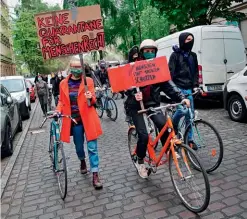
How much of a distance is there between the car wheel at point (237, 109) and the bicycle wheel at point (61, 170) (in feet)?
16.4

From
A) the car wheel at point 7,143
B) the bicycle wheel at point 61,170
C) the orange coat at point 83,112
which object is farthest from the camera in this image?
the car wheel at point 7,143

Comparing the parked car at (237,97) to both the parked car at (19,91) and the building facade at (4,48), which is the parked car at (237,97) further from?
the building facade at (4,48)

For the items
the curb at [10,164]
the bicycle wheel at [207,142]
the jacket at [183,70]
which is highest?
the jacket at [183,70]

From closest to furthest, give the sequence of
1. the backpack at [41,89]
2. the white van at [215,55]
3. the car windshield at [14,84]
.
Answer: the white van at [215,55]
the backpack at [41,89]
the car windshield at [14,84]

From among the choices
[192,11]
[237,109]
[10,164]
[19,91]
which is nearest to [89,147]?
[10,164]

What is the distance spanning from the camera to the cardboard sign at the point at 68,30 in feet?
15.5

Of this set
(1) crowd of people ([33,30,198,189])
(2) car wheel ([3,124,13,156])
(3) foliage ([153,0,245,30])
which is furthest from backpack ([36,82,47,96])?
(1) crowd of people ([33,30,198,189])

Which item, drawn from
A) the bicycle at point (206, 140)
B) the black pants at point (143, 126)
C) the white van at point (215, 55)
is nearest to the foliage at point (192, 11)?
the white van at point (215, 55)

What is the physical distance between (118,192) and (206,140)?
4.71ft

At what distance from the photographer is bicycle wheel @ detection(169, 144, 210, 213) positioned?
3663mm

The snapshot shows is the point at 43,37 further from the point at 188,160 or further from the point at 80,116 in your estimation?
the point at 188,160

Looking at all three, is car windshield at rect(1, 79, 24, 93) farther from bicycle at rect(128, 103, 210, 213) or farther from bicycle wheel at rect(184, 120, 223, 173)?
bicycle at rect(128, 103, 210, 213)

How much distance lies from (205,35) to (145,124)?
6.81 metres

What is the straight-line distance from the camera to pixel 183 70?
19.6 ft
